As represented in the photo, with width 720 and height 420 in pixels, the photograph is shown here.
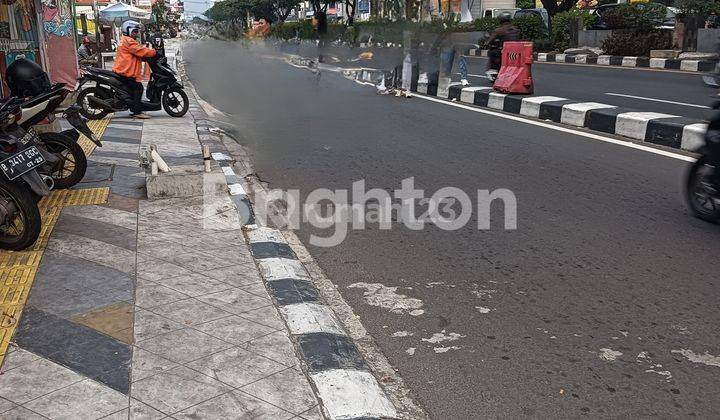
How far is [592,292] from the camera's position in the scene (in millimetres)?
3830

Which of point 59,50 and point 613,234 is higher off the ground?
point 59,50

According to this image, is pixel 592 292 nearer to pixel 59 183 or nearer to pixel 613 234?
pixel 613 234

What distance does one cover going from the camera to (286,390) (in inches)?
109

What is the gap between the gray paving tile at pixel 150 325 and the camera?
3.20 m

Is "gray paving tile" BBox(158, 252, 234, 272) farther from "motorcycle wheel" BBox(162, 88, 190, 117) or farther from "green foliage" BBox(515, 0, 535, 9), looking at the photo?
"green foliage" BBox(515, 0, 535, 9)

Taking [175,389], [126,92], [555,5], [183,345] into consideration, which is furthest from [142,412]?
[555,5]

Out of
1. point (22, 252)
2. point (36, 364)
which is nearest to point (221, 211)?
point (22, 252)

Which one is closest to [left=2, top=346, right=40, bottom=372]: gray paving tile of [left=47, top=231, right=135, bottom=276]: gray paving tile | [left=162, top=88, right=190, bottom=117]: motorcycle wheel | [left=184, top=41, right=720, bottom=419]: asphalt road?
[left=47, top=231, right=135, bottom=276]: gray paving tile

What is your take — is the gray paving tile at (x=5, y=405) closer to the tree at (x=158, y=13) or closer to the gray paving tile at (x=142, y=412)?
the gray paving tile at (x=142, y=412)

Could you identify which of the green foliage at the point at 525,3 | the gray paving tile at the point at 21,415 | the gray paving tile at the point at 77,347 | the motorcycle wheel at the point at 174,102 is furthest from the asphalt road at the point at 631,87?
the green foliage at the point at 525,3

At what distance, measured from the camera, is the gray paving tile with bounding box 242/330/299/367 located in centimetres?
303

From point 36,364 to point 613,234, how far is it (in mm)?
3906

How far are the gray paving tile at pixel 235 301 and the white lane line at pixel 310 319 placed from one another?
6.0 inches

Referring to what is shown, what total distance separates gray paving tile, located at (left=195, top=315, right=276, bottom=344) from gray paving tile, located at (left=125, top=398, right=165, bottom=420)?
24.9 inches
